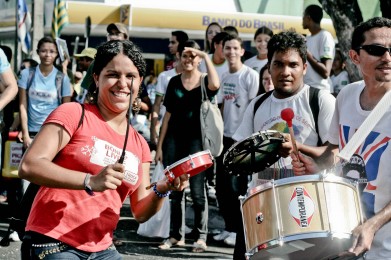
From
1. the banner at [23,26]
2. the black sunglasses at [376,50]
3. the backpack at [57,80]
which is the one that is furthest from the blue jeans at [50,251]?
the banner at [23,26]

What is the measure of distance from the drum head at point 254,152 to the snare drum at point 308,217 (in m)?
0.32

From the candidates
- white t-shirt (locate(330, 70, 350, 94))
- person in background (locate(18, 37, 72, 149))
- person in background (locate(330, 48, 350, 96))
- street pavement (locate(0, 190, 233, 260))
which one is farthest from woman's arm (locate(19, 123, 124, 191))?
white t-shirt (locate(330, 70, 350, 94))

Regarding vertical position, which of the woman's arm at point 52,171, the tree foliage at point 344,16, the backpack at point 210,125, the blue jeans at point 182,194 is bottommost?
the woman's arm at point 52,171

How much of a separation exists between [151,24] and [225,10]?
8.88 feet

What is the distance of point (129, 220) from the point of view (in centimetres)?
957

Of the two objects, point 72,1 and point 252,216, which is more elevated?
point 72,1

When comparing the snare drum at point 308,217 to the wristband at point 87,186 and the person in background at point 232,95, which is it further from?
the person in background at point 232,95

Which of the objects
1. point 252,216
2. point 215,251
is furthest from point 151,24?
point 252,216

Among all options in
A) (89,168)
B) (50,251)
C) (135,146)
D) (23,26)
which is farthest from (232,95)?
(23,26)

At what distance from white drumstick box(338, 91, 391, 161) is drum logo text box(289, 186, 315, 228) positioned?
0.23 m

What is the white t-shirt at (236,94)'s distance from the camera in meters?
8.59

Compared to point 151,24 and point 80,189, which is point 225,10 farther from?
point 80,189

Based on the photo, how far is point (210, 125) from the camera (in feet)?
25.9

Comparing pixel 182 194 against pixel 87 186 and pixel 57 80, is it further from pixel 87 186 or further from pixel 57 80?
pixel 87 186
